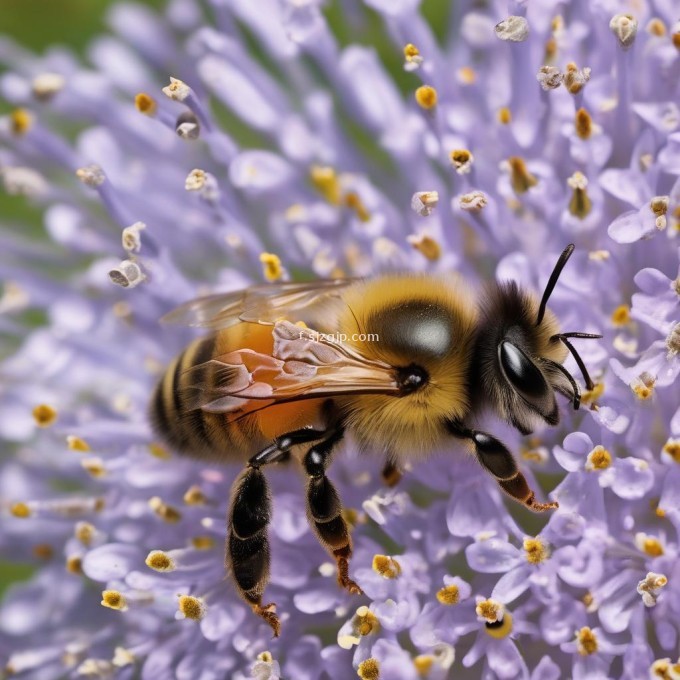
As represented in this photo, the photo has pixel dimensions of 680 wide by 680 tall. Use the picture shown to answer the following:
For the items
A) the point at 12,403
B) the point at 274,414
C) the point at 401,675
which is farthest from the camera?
the point at 12,403

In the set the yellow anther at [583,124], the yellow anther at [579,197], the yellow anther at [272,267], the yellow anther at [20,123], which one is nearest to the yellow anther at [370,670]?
the yellow anther at [272,267]

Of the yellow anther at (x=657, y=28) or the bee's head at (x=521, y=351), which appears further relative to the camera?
the yellow anther at (x=657, y=28)

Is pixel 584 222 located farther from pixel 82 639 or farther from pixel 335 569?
pixel 82 639

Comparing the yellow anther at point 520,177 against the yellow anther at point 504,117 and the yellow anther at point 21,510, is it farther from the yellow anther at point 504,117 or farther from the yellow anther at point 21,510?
the yellow anther at point 21,510

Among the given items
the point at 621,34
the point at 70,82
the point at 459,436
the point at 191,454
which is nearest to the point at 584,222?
the point at 621,34

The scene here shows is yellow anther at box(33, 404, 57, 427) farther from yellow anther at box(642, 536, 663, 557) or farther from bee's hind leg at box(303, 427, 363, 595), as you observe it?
yellow anther at box(642, 536, 663, 557)

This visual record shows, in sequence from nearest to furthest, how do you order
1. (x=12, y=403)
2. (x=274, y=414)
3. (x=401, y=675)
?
(x=401, y=675) → (x=274, y=414) → (x=12, y=403)

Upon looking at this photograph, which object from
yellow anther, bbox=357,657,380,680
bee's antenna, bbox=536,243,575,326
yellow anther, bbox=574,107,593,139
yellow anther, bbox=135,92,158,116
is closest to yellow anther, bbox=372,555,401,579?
yellow anther, bbox=357,657,380,680
